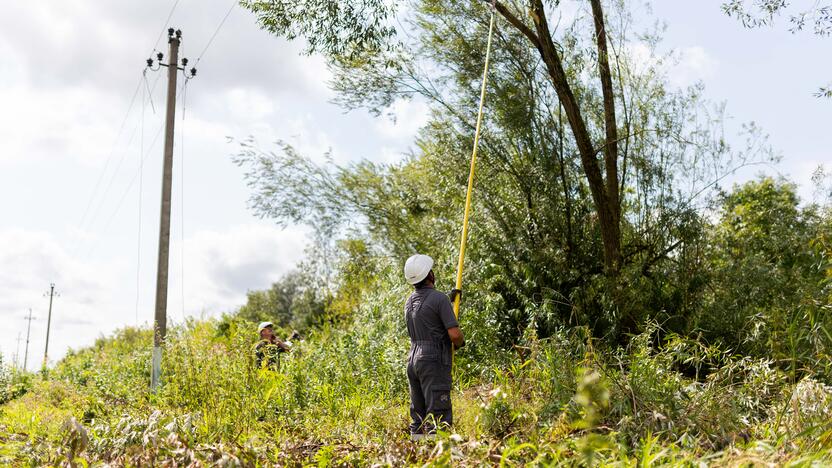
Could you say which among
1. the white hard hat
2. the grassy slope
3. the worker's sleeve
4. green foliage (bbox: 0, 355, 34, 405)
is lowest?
the grassy slope

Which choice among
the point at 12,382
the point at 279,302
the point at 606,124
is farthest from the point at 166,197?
the point at 279,302

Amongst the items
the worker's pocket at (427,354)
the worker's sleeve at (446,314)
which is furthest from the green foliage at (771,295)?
the worker's pocket at (427,354)

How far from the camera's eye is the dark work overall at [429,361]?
5.89 meters

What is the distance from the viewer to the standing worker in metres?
5.90

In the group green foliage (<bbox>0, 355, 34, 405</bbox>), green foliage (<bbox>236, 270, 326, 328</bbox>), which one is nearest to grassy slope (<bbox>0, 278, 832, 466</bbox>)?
green foliage (<bbox>0, 355, 34, 405</bbox>)

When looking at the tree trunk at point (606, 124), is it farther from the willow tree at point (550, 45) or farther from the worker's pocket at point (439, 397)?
the worker's pocket at point (439, 397)

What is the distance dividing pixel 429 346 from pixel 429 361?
5.0 inches

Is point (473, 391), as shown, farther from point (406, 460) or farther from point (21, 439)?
point (21, 439)

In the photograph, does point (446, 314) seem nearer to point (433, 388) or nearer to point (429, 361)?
point (429, 361)

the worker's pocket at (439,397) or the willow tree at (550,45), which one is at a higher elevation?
the willow tree at (550,45)

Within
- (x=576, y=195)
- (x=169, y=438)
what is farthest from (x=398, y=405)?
(x=576, y=195)

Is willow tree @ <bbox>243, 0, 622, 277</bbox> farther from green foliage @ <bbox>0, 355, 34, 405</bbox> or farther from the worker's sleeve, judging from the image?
green foliage @ <bbox>0, 355, 34, 405</bbox>

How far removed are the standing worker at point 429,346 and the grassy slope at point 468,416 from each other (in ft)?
0.79

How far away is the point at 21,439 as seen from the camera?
589 cm
